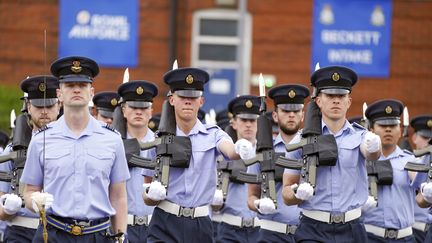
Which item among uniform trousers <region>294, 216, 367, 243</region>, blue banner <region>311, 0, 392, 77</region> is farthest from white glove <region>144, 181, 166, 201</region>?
blue banner <region>311, 0, 392, 77</region>

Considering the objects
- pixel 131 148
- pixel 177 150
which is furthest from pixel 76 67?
pixel 131 148

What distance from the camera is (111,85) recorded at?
28938 millimetres

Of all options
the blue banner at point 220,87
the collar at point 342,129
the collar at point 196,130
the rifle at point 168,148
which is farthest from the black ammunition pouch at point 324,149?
the blue banner at point 220,87

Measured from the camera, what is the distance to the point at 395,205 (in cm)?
1681

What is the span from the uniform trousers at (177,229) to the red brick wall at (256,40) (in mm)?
14220

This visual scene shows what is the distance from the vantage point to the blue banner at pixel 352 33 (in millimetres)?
28500

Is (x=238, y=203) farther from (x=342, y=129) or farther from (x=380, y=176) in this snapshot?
(x=342, y=129)

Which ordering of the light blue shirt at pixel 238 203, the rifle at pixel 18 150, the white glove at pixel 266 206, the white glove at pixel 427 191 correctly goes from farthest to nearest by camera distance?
the light blue shirt at pixel 238 203 → the rifle at pixel 18 150 → the white glove at pixel 427 191 → the white glove at pixel 266 206

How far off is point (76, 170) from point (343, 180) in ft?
9.54

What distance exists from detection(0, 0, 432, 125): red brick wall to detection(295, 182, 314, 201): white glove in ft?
48.1

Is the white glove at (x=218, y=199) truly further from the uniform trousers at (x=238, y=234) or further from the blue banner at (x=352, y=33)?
the blue banner at (x=352, y=33)

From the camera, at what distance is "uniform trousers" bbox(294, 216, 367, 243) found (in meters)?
14.4

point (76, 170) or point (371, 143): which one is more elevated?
point (371, 143)

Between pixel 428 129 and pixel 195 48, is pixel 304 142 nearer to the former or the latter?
pixel 428 129
